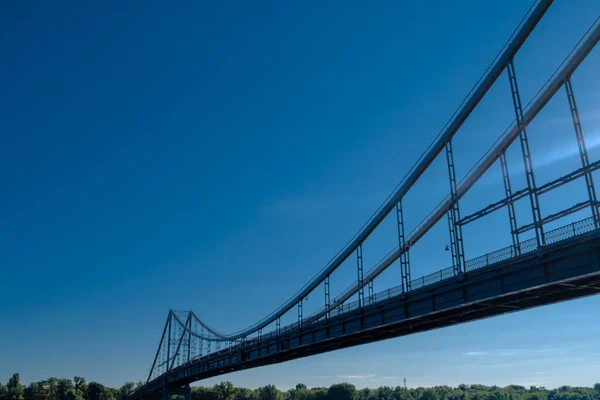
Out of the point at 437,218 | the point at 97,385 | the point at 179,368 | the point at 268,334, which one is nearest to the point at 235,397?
the point at 97,385

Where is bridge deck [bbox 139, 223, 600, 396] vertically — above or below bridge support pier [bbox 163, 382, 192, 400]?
above

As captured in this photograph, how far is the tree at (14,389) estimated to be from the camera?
185m

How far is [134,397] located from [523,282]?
149 meters

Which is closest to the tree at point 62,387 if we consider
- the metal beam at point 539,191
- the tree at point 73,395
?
the tree at point 73,395

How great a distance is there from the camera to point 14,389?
18925cm

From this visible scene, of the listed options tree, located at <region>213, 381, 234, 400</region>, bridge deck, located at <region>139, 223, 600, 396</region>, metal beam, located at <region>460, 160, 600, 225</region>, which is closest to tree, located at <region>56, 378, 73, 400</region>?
tree, located at <region>213, 381, 234, 400</region>

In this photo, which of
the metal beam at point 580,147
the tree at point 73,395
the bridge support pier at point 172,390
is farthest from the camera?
the tree at point 73,395

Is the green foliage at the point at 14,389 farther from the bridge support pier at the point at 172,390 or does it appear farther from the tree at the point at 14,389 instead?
the bridge support pier at the point at 172,390

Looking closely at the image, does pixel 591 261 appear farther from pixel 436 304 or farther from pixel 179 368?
pixel 179 368

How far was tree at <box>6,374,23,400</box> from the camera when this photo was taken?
608ft

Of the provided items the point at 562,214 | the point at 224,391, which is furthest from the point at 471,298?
the point at 224,391

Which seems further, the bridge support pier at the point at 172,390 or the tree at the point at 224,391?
the tree at the point at 224,391

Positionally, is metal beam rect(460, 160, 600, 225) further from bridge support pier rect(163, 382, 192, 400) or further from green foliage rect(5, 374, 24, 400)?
green foliage rect(5, 374, 24, 400)

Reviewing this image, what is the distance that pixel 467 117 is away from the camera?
42.1m
